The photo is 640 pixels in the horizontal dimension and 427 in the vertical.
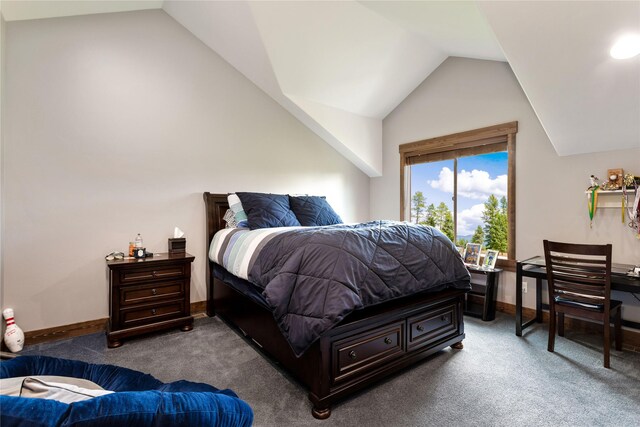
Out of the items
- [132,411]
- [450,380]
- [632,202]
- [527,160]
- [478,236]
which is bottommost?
[450,380]

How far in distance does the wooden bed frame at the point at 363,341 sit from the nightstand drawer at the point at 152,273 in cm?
62

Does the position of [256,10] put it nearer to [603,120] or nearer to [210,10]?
[210,10]

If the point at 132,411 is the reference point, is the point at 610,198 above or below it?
above

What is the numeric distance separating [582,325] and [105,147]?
4.65 m

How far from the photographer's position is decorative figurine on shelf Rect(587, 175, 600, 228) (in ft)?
9.07

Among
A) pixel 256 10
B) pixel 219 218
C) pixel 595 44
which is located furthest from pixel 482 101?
pixel 219 218

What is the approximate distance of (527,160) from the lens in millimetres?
3252

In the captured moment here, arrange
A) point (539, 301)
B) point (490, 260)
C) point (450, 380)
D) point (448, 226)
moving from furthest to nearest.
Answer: point (448, 226) < point (490, 260) < point (539, 301) < point (450, 380)

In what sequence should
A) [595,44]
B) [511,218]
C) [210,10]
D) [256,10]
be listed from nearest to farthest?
[595,44], [256,10], [210,10], [511,218]

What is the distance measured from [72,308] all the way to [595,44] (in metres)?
4.42

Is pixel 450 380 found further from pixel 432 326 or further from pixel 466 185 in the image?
pixel 466 185

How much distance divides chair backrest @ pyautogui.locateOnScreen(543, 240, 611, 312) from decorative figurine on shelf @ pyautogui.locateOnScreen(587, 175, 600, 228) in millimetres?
600

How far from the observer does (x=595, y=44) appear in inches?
80.8

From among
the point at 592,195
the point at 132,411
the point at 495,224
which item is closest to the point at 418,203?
the point at 495,224
